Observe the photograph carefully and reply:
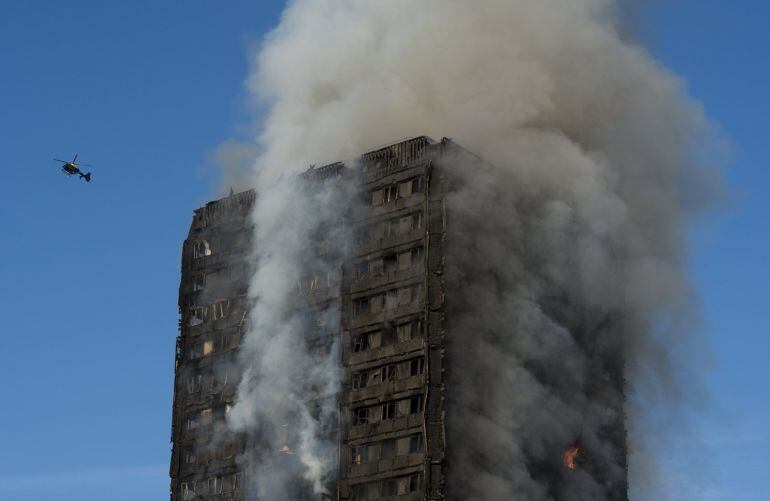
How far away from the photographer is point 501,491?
593 feet

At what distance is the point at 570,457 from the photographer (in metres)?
192

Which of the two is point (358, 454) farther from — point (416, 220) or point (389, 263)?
point (416, 220)

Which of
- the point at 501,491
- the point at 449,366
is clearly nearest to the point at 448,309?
the point at 449,366

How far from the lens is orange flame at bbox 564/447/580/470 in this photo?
191m

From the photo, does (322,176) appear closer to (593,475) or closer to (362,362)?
(362,362)

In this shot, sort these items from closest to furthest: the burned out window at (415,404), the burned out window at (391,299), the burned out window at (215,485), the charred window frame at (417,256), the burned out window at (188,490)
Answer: the burned out window at (415,404)
the charred window frame at (417,256)
the burned out window at (391,299)
the burned out window at (215,485)
the burned out window at (188,490)

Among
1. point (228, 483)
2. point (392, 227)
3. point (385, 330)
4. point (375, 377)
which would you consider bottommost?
point (228, 483)

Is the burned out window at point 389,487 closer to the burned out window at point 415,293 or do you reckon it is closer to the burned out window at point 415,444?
the burned out window at point 415,444

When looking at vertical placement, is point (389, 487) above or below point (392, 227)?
below

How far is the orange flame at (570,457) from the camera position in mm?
191000

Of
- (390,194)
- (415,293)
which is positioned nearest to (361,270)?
(415,293)

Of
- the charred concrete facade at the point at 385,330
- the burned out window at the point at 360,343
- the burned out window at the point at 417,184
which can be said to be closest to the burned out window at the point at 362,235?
the charred concrete facade at the point at 385,330

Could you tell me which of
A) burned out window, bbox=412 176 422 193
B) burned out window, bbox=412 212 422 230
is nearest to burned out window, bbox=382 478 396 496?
burned out window, bbox=412 212 422 230

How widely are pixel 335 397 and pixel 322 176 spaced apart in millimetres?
21834
